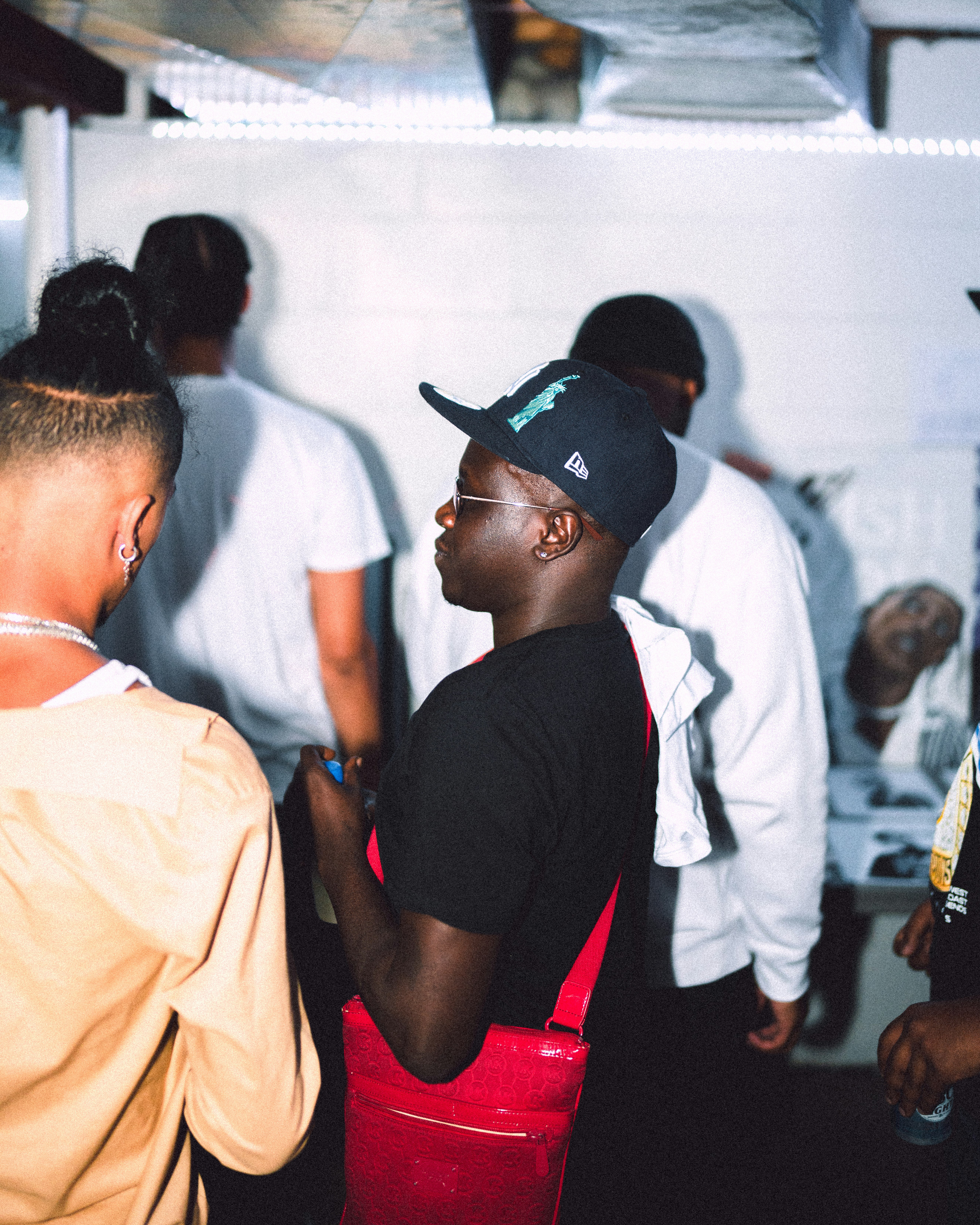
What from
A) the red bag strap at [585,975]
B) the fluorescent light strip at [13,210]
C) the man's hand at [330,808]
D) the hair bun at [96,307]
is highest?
the fluorescent light strip at [13,210]

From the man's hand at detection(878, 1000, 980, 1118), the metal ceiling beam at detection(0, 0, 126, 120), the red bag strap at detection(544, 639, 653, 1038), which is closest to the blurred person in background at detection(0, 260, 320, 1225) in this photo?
the red bag strap at detection(544, 639, 653, 1038)

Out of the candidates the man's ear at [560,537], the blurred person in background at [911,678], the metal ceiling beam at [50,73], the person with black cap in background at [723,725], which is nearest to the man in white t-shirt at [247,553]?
the person with black cap in background at [723,725]

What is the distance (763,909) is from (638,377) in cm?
95

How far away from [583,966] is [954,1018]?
509mm

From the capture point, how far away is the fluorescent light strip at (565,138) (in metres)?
2.67

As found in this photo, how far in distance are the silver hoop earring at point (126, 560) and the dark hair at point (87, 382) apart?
9 centimetres

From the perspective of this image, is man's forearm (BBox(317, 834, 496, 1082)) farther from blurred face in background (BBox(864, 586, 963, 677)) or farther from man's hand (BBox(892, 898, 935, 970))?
blurred face in background (BBox(864, 586, 963, 677))

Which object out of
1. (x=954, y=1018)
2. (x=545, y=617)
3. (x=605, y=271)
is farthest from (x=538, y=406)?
(x=605, y=271)

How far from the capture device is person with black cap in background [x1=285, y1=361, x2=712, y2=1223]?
1024 millimetres

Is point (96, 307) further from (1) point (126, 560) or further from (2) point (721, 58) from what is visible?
(2) point (721, 58)

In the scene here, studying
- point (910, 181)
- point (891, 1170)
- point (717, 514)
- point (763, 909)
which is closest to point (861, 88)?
point (910, 181)

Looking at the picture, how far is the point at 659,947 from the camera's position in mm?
1743

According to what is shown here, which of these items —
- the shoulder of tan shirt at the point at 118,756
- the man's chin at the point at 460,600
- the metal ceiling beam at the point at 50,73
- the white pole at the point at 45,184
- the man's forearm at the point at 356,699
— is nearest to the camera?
the shoulder of tan shirt at the point at 118,756

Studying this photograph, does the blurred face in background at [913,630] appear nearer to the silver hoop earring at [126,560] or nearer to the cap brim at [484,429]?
the cap brim at [484,429]
